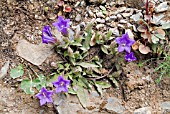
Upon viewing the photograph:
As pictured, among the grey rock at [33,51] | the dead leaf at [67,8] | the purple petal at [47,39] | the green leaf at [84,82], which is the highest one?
the dead leaf at [67,8]

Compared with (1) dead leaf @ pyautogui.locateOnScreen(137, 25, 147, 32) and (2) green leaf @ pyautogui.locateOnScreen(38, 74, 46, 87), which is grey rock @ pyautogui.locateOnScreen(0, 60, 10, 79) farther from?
(1) dead leaf @ pyautogui.locateOnScreen(137, 25, 147, 32)

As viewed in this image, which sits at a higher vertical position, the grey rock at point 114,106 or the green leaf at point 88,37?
the green leaf at point 88,37

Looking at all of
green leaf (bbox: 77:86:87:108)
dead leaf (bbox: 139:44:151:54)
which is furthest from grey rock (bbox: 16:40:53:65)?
dead leaf (bbox: 139:44:151:54)

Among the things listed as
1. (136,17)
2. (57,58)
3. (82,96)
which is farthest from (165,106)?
(57,58)

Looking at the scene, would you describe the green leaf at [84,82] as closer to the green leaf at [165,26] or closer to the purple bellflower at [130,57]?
the purple bellflower at [130,57]

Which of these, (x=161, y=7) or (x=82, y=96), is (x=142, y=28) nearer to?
(x=161, y=7)

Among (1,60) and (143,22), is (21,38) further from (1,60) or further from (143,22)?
(143,22)

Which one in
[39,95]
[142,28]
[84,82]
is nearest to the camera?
[39,95]

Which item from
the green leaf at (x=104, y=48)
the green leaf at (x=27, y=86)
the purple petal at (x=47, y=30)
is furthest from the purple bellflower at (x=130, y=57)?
the green leaf at (x=27, y=86)
